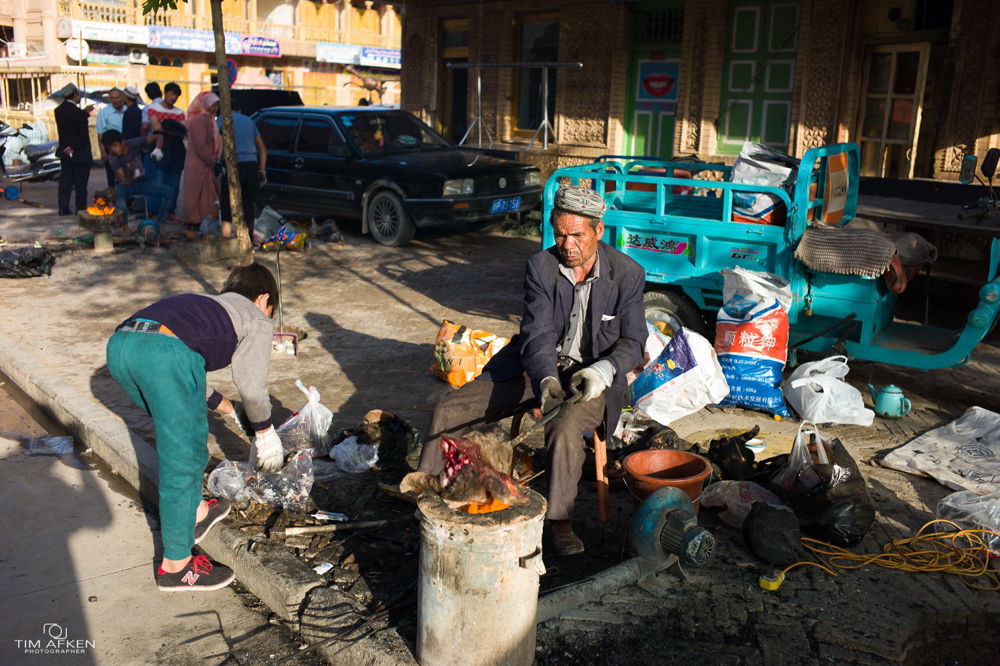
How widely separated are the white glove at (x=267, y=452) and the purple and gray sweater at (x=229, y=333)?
0.26 feet

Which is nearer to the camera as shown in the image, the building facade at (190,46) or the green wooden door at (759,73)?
the green wooden door at (759,73)

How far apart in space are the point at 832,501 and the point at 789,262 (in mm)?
2540

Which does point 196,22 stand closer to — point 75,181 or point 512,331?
point 75,181

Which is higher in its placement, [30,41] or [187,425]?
[30,41]

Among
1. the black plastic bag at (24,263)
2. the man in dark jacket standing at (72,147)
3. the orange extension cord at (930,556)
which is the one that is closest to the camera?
the orange extension cord at (930,556)

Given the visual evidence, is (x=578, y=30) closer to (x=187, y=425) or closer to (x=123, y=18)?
(x=187, y=425)

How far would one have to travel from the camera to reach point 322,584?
3.58m

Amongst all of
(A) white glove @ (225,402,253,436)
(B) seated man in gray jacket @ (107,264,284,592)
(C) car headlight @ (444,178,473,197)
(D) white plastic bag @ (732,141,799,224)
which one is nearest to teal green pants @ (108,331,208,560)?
(B) seated man in gray jacket @ (107,264,284,592)

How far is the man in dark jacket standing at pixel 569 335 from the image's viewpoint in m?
4.01

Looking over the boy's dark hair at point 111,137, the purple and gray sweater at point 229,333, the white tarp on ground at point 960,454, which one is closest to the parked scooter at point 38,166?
the boy's dark hair at point 111,137

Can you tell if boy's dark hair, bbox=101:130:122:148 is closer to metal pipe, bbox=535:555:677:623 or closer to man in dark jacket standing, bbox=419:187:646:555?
man in dark jacket standing, bbox=419:187:646:555

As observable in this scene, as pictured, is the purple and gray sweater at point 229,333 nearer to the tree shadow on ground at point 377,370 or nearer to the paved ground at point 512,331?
the paved ground at point 512,331

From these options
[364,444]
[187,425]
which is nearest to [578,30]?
[364,444]

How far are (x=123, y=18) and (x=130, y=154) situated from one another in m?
28.6
